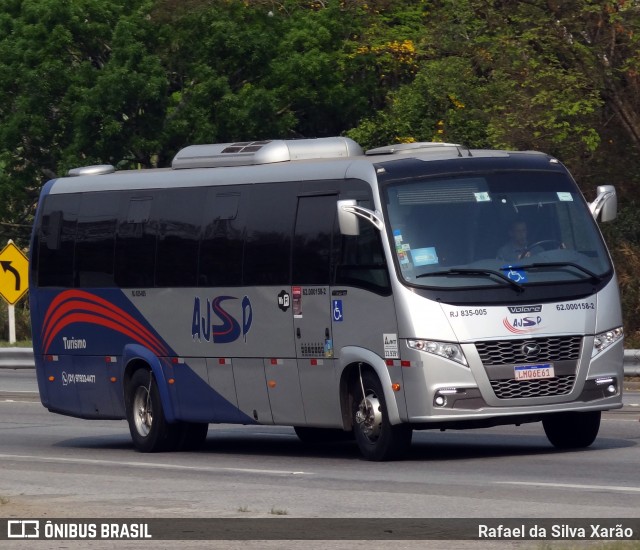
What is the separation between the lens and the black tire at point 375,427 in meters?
14.2

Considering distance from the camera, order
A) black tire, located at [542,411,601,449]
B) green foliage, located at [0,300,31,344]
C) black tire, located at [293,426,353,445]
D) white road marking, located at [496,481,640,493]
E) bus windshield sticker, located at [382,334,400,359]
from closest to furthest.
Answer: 1. white road marking, located at [496,481,640,493]
2. bus windshield sticker, located at [382,334,400,359]
3. black tire, located at [542,411,601,449]
4. black tire, located at [293,426,353,445]
5. green foliage, located at [0,300,31,344]

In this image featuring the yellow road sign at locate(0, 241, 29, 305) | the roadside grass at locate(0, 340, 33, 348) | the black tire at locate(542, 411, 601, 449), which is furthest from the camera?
the roadside grass at locate(0, 340, 33, 348)

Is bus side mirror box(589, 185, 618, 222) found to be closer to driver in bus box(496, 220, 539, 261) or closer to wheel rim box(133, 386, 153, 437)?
driver in bus box(496, 220, 539, 261)

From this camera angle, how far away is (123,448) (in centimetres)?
1798

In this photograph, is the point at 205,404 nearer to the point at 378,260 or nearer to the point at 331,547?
the point at 378,260

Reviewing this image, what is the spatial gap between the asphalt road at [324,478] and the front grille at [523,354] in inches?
33.6

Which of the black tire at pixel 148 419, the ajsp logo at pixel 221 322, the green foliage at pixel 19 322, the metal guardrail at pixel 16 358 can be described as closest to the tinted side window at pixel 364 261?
the ajsp logo at pixel 221 322

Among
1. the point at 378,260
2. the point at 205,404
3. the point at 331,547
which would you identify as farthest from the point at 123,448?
the point at 331,547

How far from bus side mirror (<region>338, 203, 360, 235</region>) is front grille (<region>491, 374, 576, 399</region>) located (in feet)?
5.73

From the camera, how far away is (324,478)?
43.9 feet

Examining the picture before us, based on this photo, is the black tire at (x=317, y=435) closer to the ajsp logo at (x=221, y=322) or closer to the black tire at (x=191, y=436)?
the black tire at (x=191, y=436)

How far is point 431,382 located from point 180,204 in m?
4.27

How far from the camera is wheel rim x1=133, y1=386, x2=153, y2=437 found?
678 inches

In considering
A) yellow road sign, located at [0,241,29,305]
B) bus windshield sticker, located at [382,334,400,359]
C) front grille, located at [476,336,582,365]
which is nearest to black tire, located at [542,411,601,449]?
front grille, located at [476,336,582,365]
